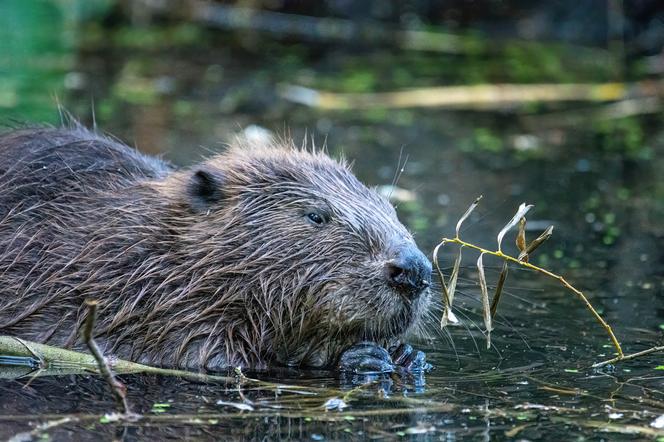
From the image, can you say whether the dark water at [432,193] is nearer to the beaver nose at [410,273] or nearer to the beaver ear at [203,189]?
the beaver nose at [410,273]

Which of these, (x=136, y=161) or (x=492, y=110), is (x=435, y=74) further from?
(x=136, y=161)

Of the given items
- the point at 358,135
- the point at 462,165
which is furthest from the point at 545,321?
the point at 358,135

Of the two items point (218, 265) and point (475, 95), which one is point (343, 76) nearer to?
point (475, 95)

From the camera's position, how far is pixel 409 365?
491cm

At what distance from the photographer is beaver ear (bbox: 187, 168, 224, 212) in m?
5.23

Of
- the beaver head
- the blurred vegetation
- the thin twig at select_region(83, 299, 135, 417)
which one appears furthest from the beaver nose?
the blurred vegetation

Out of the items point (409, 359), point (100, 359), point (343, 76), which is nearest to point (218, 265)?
point (409, 359)

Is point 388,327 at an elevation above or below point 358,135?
below

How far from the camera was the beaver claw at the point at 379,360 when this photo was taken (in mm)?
4832

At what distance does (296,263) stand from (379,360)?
1.67 ft

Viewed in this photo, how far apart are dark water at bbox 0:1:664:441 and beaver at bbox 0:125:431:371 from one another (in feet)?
0.81

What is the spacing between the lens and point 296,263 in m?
5.02

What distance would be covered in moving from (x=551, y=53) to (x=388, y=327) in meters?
9.17

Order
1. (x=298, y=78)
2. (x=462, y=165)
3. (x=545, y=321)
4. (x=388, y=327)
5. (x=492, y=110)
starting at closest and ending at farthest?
(x=388, y=327)
(x=545, y=321)
(x=462, y=165)
(x=492, y=110)
(x=298, y=78)
